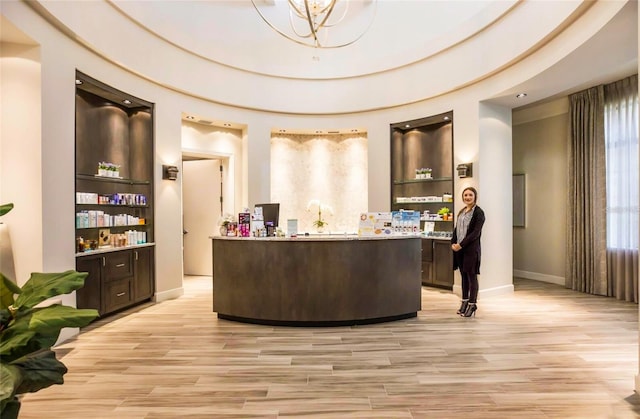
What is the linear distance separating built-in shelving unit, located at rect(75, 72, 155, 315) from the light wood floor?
1.76ft

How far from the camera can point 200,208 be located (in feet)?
25.9

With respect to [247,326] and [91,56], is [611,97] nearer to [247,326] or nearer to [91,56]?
[247,326]

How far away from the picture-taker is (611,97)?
580 centimetres

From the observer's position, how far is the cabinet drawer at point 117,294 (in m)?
4.80

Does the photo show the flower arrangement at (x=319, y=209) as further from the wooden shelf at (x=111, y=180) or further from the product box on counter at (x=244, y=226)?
the wooden shelf at (x=111, y=180)

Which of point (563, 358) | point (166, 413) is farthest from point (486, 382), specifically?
point (166, 413)

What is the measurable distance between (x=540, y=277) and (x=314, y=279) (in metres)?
5.31

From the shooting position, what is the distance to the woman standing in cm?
466

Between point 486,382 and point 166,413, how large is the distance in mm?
2434

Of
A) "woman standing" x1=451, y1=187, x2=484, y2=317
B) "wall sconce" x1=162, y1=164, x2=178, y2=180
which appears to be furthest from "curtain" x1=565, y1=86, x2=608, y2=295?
"wall sconce" x1=162, y1=164, x2=178, y2=180

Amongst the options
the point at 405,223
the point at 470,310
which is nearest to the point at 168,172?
the point at 405,223

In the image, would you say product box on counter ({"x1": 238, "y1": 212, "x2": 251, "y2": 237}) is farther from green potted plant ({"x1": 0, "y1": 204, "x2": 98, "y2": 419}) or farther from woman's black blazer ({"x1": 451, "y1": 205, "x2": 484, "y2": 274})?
green potted plant ({"x1": 0, "y1": 204, "x2": 98, "y2": 419})

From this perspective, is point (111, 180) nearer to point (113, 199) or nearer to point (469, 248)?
point (113, 199)

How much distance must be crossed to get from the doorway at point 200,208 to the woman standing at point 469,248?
4894 millimetres
